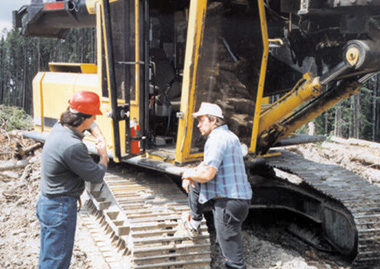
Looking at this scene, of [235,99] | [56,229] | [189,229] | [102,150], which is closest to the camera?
[56,229]

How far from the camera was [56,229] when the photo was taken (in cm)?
376

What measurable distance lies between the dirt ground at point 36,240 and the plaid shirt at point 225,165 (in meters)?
1.21

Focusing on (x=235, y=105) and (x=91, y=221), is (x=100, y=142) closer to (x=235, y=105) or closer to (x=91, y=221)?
(x=235, y=105)

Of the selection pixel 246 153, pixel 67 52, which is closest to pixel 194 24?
pixel 246 153

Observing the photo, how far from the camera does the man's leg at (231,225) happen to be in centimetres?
412

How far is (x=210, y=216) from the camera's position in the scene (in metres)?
6.87

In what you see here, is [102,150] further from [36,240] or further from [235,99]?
[36,240]

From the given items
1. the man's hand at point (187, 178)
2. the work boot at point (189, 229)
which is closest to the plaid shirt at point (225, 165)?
the man's hand at point (187, 178)

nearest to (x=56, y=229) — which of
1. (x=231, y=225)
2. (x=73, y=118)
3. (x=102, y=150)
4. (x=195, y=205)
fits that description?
(x=102, y=150)

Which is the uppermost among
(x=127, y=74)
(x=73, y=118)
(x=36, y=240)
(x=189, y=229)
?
(x=127, y=74)

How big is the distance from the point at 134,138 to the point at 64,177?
1.57m

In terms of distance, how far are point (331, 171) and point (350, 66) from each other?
210cm

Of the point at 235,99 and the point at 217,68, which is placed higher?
the point at 217,68

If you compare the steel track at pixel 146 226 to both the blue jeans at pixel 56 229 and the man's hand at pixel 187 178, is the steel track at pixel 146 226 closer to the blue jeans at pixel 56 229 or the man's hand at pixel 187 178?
the man's hand at pixel 187 178
